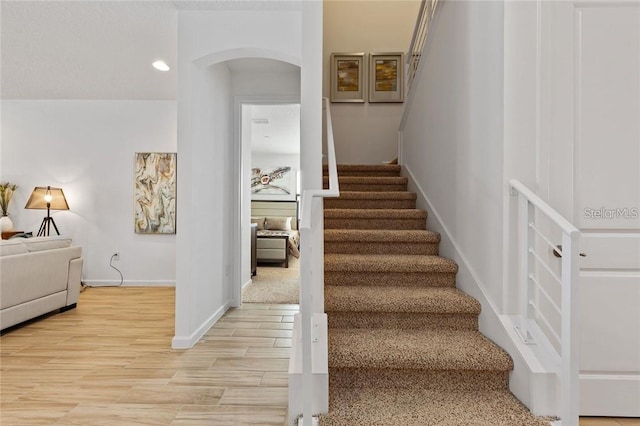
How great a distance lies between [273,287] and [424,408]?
3.61 m

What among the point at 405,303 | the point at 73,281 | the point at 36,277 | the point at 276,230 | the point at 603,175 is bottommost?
the point at 73,281

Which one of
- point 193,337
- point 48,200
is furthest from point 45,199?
point 193,337

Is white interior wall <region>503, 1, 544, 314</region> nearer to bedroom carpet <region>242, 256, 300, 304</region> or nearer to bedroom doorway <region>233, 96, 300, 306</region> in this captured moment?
bedroom doorway <region>233, 96, 300, 306</region>

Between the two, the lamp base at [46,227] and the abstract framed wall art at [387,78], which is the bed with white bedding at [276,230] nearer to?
the abstract framed wall art at [387,78]

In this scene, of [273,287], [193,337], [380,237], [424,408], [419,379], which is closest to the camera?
[424,408]

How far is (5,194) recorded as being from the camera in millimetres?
5016

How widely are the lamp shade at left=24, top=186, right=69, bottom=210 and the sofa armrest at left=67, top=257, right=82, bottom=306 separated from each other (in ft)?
4.35

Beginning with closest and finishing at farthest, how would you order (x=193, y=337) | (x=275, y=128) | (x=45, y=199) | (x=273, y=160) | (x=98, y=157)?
(x=193, y=337)
(x=45, y=199)
(x=98, y=157)
(x=275, y=128)
(x=273, y=160)

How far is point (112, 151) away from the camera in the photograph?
200 inches

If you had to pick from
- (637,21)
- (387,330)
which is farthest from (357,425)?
(637,21)

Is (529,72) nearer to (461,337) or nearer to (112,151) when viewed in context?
(461,337)

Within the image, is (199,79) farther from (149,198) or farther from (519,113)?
(149,198)

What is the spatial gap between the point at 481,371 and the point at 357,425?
2.26ft

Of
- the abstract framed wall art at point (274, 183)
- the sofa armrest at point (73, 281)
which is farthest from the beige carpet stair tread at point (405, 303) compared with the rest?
the abstract framed wall art at point (274, 183)
